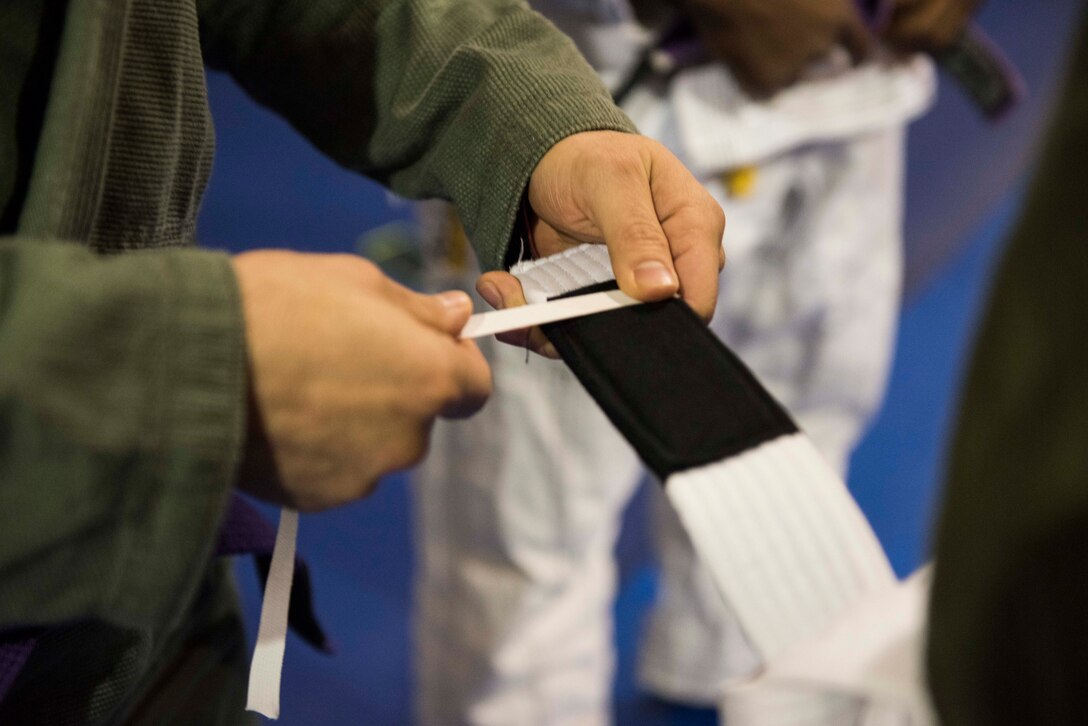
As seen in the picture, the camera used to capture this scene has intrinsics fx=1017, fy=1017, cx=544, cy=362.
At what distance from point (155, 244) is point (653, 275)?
21cm

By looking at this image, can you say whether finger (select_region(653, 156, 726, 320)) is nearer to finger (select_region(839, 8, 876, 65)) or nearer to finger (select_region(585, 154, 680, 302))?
finger (select_region(585, 154, 680, 302))

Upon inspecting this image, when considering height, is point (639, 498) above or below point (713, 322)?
below

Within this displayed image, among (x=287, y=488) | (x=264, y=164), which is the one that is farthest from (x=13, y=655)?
(x=264, y=164)

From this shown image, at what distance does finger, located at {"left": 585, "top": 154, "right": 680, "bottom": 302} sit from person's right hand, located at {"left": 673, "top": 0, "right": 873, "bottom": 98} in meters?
0.44

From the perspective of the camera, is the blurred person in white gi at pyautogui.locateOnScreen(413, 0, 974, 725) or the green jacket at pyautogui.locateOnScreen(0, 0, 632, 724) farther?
the blurred person in white gi at pyautogui.locateOnScreen(413, 0, 974, 725)

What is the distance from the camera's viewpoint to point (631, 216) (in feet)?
1.50

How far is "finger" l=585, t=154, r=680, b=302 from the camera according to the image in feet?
1.44

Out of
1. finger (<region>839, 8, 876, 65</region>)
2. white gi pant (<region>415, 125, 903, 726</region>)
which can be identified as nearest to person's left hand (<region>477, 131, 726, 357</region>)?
white gi pant (<region>415, 125, 903, 726</region>)

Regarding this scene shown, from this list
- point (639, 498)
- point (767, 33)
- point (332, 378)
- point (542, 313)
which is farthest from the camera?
point (639, 498)

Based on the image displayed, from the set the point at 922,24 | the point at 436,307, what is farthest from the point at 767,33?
the point at 436,307

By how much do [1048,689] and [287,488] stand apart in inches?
9.2

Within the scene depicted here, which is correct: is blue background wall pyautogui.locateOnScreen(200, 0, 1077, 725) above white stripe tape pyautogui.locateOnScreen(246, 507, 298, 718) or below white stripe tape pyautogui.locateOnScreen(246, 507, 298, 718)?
below

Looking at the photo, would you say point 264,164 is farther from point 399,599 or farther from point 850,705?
point 850,705

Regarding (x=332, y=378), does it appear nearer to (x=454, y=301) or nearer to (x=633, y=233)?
(x=454, y=301)
